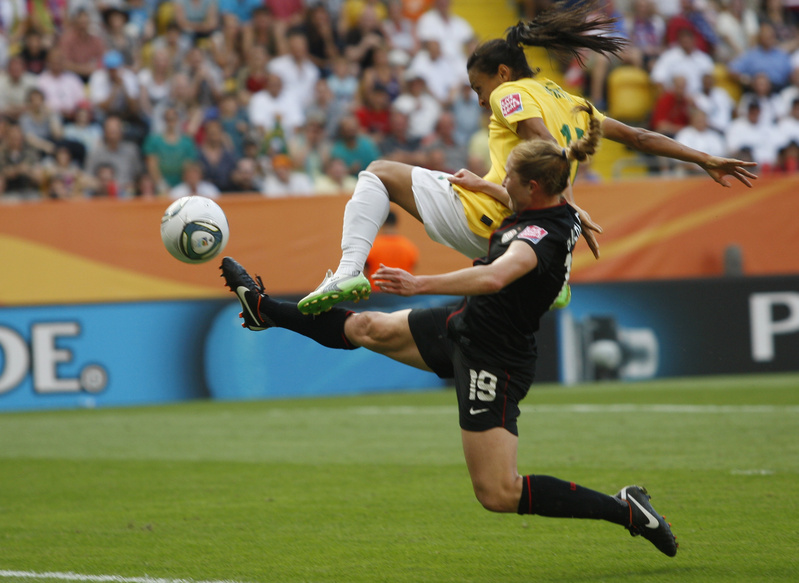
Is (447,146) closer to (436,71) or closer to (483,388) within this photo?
(436,71)

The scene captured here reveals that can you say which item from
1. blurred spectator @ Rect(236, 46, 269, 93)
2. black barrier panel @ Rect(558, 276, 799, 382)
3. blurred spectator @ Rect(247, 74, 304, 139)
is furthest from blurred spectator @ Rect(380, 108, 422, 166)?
black barrier panel @ Rect(558, 276, 799, 382)

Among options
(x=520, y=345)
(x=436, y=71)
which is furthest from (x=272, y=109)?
(x=520, y=345)

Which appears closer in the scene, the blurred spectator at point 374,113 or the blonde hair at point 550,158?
the blonde hair at point 550,158

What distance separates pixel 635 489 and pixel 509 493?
0.68m

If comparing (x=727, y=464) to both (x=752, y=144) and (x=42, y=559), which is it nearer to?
(x=42, y=559)

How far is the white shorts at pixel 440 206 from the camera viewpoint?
18.3ft

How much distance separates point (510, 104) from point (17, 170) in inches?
394

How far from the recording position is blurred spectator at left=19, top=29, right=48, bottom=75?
15.1 meters

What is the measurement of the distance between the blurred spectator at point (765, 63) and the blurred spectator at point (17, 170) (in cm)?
1091

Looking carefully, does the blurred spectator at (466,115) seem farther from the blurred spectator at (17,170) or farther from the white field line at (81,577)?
the white field line at (81,577)

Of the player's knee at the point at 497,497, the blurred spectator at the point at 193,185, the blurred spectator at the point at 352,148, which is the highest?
the blurred spectator at the point at 352,148

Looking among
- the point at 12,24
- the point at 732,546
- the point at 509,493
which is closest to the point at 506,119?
the point at 509,493

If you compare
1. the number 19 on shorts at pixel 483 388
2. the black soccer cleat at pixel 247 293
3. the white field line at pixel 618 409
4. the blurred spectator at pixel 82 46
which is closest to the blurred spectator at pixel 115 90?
the blurred spectator at pixel 82 46

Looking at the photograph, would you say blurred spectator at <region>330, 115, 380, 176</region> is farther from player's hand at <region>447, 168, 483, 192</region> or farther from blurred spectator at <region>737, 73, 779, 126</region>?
player's hand at <region>447, 168, 483, 192</region>
